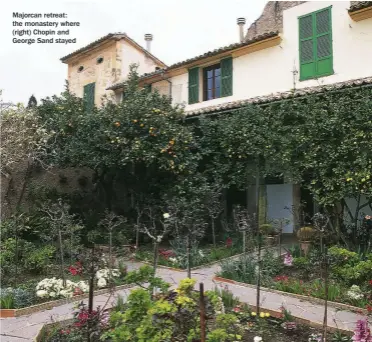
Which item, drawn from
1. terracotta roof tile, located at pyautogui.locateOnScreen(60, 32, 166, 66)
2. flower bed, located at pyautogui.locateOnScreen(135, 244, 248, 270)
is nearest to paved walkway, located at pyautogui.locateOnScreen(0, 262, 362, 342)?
flower bed, located at pyautogui.locateOnScreen(135, 244, 248, 270)

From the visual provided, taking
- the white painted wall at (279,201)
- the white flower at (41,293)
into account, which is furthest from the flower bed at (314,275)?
the white painted wall at (279,201)

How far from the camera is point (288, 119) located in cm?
984

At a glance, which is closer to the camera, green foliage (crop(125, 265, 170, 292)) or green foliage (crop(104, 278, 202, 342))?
green foliage (crop(104, 278, 202, 342))

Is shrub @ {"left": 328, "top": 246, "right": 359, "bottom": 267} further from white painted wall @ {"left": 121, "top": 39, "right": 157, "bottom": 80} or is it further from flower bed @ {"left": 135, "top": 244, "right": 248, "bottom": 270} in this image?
white painted wall @ {"left": 121, "top": 39, "right": 157, "bottom": 80}

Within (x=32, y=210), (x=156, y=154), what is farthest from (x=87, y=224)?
(x=156, y=154)

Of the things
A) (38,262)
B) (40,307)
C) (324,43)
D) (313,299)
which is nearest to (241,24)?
(324,43)

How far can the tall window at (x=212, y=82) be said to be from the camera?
1390 cm

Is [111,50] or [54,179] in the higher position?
[111,50]

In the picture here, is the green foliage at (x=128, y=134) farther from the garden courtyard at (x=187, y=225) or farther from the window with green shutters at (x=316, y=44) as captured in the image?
the window with green shutters at (x=316, y=44)

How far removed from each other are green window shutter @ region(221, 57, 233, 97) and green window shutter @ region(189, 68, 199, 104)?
1.12 m

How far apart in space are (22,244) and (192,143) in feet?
17.3

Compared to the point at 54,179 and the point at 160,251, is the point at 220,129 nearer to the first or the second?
the point at 160,251

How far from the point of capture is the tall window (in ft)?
45.6

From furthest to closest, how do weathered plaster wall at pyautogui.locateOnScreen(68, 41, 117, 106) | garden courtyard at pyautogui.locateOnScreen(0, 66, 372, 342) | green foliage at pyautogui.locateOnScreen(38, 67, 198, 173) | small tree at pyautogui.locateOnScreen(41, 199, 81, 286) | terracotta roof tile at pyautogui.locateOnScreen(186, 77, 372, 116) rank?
weathered plaster wall at pyautogui.locateOnScreen(68, 41, 117, 106) < green foliage at pyautogui.locateOnScreen(38, 67, 198, 173) < terracotta roof tile at pyautogui.locateOnScreen(186, 77, 372, 116) < small tree at pyautogui.locateOnScreen(41, 199, 81, 286) < garden courtyard at pyautogui.locateOnScreen(0, 66, 372, 342)
